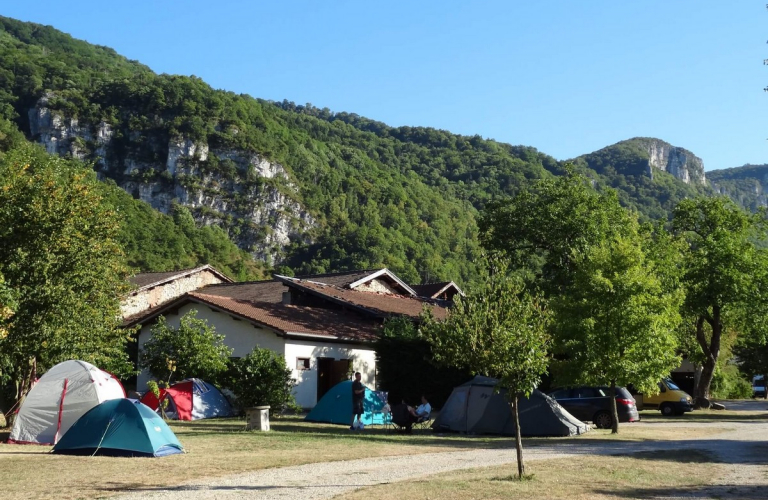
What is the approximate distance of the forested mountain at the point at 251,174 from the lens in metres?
104

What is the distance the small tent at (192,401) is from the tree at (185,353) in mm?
773

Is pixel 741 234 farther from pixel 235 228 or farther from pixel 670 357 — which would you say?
pixel 235 228

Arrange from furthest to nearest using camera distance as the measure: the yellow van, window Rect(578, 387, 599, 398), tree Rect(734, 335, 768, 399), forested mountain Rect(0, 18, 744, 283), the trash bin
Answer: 1. forested mountain Rect(0, 18, 744, 283)
2. tree Rect(734, 335, 768, 399)
3. the yellow van
4. window Rect(578, 387, 599, 398)
5. the trash bin

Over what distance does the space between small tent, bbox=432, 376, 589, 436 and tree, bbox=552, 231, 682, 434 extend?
1.70 meters

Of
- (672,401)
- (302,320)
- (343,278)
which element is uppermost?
(343,278)

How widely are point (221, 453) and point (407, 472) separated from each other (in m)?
4.47

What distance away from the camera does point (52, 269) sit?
19.6 metres

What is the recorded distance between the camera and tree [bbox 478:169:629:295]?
34.4 metres

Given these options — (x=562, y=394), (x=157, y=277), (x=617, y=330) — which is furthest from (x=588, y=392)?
(x=157, y=277)

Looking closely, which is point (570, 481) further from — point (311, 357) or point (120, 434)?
point (311, 357)

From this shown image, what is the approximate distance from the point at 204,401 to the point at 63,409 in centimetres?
874

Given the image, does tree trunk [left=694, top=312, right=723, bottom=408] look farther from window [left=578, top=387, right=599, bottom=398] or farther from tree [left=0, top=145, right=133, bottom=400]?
tree [left=0, top=145, right=133, bottom=400]

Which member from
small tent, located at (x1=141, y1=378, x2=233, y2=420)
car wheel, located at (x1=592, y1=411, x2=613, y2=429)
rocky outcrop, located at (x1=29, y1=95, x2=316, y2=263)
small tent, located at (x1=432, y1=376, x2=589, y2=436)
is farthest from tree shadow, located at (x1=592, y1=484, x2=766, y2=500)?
rocky outcrop, located at (x1=29, y1=95, x2=316, y2=263)

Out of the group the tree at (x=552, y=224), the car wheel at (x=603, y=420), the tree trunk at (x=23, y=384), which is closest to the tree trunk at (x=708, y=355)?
the tree at (x=552, y=224)
